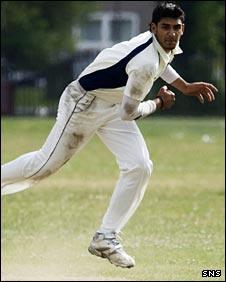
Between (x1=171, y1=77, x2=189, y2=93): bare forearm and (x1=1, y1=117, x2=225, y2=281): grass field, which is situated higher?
(x1=171, y1=77, x2=189, y2=93): bare forearm

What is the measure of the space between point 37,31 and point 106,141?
2665cm

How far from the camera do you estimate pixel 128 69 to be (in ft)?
25.1

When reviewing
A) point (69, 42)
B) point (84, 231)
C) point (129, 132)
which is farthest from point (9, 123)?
point (129, 132)

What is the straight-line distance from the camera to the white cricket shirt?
7.58 m

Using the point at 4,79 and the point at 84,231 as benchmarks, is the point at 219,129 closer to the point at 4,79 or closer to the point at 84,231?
the point at 4,79

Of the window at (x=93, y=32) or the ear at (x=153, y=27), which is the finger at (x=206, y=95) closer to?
the ear at (x=153, y=27)

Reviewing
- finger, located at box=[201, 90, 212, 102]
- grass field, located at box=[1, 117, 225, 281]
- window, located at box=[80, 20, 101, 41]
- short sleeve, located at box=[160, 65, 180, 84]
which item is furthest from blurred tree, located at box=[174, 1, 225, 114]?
finger, located at box=[201, 90, 212, 102]

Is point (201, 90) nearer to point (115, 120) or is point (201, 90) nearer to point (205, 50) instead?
point (115, 120)

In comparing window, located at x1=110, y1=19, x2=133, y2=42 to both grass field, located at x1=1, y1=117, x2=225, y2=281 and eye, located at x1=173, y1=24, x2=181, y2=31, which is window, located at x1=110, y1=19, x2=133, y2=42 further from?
eye, located at x1=173, y1=24, x2=181, y2=31

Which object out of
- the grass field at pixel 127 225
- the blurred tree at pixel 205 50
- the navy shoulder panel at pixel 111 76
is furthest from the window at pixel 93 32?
the navy shoulder panel at pixel 111 76

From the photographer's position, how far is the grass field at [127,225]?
33.0ft

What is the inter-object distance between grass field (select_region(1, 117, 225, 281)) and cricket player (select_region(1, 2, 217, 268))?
1.36 metres

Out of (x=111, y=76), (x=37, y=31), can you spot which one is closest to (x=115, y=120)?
(x=111, y=76)

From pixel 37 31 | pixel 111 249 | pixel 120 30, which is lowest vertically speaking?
pixel 120 30
